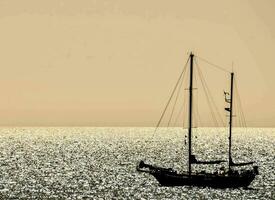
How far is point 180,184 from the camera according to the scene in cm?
8400

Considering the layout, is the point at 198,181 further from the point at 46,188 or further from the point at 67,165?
the point at 67,165

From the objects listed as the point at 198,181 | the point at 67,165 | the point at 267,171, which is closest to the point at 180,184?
the point at 198,181

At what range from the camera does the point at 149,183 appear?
92000mm

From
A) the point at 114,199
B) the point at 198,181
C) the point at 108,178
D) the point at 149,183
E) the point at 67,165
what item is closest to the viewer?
Result: the point at 114,199

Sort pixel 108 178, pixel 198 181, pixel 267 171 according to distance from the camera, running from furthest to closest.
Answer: pixel 267 171, pixel 108 178, pixel 198 181

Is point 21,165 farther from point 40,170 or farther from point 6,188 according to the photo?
point 6,188

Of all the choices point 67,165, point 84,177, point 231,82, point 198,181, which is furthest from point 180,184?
point 67,165

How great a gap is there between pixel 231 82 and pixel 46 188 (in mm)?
30394

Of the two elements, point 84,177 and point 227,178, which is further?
point 84,177

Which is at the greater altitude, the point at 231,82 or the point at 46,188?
the point at 231,82

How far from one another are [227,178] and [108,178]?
23.7 meters

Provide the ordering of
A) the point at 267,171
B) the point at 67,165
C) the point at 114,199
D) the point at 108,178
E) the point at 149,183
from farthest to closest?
the point at 67,165, the point at 267,171, the point at 108,178, the point at 149,183, the point at 114,199

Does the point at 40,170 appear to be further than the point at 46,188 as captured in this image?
Yes

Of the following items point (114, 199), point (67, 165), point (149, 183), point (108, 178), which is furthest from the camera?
point (67, 165)
